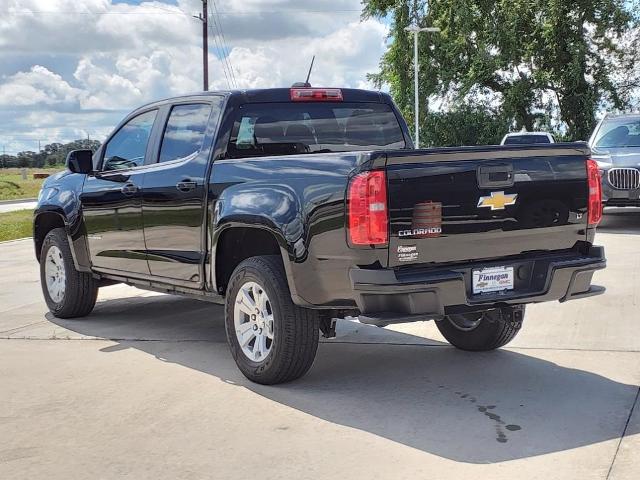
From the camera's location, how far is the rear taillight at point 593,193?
5539 millimetres

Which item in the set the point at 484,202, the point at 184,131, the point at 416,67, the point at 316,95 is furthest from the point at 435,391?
the point at 416,67

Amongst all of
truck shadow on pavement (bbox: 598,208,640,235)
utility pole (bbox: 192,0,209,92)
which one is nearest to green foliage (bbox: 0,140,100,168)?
utility pole (bbox: 192,0,209,92)

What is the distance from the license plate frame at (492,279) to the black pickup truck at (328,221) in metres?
0.01

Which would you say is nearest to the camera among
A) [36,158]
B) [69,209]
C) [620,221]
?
[69,209]

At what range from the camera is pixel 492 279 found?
514cm

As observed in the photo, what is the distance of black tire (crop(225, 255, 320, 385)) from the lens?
5336 millimetres

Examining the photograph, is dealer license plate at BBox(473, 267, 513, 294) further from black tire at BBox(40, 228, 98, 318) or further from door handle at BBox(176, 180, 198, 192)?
black tire at BBox(40, 228, 98, 318)

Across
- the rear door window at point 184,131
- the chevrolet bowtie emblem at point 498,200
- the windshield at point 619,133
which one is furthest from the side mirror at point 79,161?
the windshield at point 619,133

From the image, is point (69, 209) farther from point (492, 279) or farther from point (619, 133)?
point (619, 133)

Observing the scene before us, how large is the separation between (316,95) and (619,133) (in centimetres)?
1069

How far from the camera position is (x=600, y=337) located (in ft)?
21.9

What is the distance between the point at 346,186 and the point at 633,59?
39.1 metres

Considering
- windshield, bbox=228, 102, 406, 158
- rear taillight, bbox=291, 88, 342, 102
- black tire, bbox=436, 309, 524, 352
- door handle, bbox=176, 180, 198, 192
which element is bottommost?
black tire, bbox=436, 309, 524, 352

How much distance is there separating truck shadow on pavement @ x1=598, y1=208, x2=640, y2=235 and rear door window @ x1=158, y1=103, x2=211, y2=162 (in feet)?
31.5
